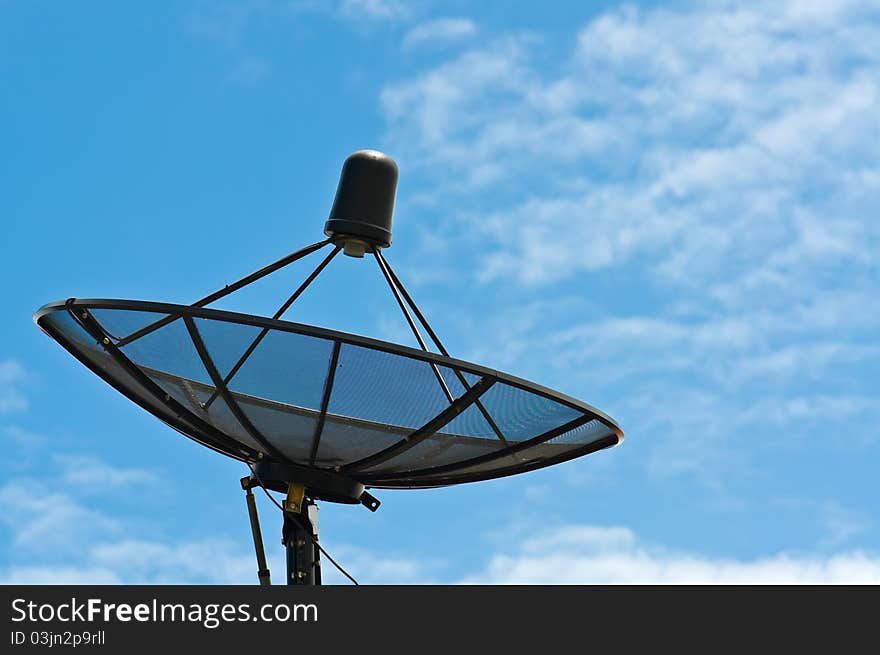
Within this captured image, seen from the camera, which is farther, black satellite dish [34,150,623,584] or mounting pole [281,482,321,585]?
mounting pole [281,482,321,585]

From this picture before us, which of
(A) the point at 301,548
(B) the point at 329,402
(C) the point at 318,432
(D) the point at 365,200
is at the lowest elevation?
(A) the point at 301,548

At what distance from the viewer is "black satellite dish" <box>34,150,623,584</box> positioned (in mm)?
12344

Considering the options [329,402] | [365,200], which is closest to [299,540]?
[329,402]

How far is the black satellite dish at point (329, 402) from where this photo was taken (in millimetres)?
12344

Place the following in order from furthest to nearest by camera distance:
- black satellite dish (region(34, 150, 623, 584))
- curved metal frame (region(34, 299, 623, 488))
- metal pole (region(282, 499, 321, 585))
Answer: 1. metal pole (region(282, 499, 321, 585))
2. black satellite dish (region(34, 150, 623, 584))
3. curved metal frame (region(34, 299, 623, 488))

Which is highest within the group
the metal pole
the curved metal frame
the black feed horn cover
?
the black feed horn cover

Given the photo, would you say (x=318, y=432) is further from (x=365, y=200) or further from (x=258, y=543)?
(x=365, y=200)

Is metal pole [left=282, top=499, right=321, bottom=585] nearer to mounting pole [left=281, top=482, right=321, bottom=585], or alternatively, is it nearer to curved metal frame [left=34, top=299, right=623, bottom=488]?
mounting pole [left=281, top=482, right=321, bottom=585]

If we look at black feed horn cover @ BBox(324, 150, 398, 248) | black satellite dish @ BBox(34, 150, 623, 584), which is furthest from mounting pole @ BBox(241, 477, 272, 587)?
black feed horn cover @ BBox(324, 150, 398, 248)

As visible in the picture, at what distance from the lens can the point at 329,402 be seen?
43.9ft

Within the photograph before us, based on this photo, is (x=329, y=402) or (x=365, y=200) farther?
(x=365, y=200)

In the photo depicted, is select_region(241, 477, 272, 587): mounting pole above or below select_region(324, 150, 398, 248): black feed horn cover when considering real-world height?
below

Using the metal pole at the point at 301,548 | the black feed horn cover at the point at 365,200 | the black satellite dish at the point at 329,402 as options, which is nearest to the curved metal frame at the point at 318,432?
the black satellite dish at the point at 329,402
